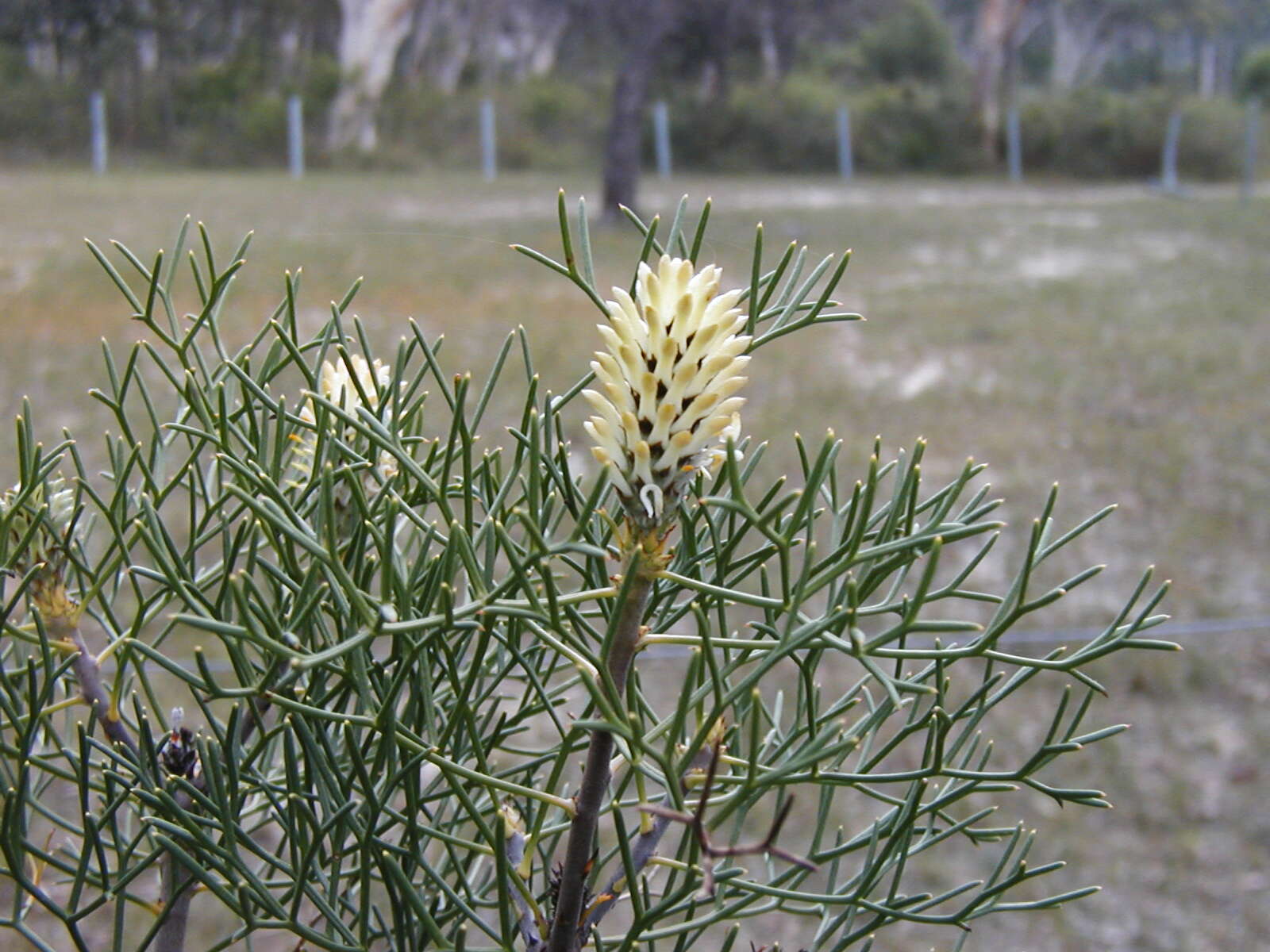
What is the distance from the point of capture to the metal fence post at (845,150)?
942cm

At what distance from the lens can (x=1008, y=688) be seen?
0.95 ft

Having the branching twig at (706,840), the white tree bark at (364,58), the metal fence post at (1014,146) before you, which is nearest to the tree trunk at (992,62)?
the metal fence post at (1014,146)

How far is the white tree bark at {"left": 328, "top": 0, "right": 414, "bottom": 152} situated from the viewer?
28.3ft

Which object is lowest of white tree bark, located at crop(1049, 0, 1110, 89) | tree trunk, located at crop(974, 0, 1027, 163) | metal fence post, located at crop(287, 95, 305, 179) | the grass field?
the grass field

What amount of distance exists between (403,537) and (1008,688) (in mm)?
220

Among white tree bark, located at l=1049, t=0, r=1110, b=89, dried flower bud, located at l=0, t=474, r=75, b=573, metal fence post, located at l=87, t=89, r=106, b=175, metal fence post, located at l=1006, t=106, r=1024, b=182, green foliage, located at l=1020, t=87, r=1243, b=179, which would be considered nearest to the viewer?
dried flower bud, located at l=0, t=474, r=75, b=573

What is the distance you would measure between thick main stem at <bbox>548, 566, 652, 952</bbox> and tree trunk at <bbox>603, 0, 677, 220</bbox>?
536 cm

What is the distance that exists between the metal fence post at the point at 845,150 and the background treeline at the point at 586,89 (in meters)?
0.16

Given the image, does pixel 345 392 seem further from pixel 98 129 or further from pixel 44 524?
pixel 98 129

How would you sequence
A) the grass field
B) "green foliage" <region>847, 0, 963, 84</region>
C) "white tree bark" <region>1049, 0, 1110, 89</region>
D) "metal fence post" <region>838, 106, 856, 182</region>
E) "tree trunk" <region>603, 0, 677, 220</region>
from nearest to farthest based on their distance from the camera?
the grass field
"tree trunk" <region>603, 0, 677, 220</region>
"metal fence post" <region>838, 106, 856, 182</region>
"green foliage" <region>847, 0, 963, 84</region>
"white tree bark" <region>1049, 0, 1110, 89</region>

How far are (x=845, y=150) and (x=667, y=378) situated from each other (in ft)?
31.7

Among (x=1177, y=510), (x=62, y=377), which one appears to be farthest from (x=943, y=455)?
(x=62, y=377)

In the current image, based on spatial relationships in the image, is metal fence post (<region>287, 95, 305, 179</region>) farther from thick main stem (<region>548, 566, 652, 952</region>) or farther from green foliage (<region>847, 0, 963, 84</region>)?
green foliage (<region>847, 0, 963, 84</region>)

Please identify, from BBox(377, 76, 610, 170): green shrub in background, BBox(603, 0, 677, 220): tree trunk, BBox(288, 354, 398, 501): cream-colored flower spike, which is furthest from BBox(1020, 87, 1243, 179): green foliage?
BBox(288, 354, 398, 501): cream-colored flower spike
